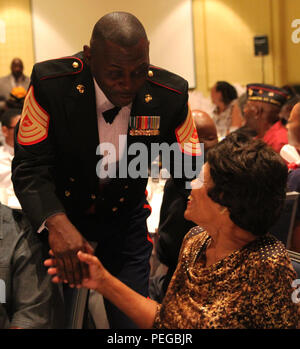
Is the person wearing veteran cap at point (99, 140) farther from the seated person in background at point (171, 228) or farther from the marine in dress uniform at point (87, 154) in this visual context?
the seated person in background at point (171, 228)

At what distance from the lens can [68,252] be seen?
1.38 m

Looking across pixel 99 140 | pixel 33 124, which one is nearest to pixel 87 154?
pixel 99 140

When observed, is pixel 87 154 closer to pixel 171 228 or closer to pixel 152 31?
pixel 171 228

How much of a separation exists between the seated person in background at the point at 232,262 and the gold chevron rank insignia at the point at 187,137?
31cm

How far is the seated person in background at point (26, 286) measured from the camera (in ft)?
5.22

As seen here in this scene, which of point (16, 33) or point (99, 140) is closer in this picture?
point (99, 140)

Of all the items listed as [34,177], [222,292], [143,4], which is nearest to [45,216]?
[34,177]

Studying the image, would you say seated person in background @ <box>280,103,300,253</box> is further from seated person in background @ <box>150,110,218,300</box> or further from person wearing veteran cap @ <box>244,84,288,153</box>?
person wearing veteran cap @ <box>244,84,288,153</box>

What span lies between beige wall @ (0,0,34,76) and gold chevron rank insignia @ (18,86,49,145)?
7134 mm

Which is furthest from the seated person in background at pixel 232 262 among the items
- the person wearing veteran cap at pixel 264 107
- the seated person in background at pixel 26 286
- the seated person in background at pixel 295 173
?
the person wearing veteran cap at pixel 264 107

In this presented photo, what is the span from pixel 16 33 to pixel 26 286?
7.46 metres

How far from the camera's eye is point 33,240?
1.64m
